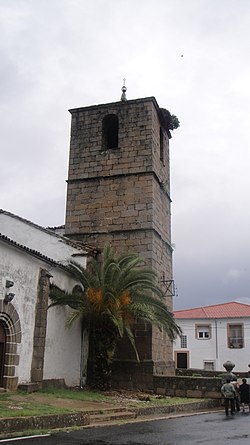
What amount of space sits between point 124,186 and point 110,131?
357 cm

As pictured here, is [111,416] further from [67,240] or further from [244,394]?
[67,240]

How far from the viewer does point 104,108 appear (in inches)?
882

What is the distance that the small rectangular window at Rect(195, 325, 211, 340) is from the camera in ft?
137

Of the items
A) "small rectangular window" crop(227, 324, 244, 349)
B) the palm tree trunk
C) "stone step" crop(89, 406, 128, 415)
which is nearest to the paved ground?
"stone step" crop(89, 406, 128, 415)

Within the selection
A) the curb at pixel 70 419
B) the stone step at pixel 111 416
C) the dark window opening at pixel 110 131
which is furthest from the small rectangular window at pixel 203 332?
the stone step at pixel 111 416

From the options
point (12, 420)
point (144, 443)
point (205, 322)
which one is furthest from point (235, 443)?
point (205, 322)

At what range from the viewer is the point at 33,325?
14.8m

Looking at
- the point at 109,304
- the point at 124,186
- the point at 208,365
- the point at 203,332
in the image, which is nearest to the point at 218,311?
the point at 203,332

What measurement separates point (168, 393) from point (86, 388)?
2.79 metres

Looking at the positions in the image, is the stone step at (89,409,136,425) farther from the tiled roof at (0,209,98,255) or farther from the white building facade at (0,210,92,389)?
the tiled roof at (0,209,98,255)

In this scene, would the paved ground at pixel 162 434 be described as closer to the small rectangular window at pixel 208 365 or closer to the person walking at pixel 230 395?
the person walking at pixel 230 395

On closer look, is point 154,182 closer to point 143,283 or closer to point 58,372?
point 143,283

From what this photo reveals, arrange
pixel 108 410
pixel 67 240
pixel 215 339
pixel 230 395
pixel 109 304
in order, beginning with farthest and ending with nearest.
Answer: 1. pixel 215 339
2. pixel 67 240
3. pixel 109 304
4. pixel 230 395
5. pixel 108 410

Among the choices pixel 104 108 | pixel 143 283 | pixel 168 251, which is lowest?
pixel 143 283
